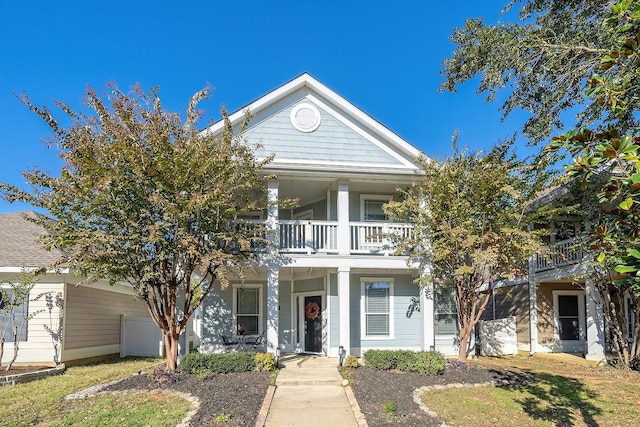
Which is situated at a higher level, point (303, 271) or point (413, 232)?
Result: point (413, 232)

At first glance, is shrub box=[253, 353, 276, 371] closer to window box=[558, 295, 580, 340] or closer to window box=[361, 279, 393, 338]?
window box=[361, 279, 393, 338]

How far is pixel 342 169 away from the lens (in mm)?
13883

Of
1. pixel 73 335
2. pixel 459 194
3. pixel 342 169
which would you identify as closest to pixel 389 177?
pixel 342 169

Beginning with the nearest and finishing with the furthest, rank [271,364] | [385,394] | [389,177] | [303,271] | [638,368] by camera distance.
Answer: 1. [385,394]
2. [271,364]
3. [638,368]
4. [389,177]
5. [303,271]

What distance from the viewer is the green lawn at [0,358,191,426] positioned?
308 inches

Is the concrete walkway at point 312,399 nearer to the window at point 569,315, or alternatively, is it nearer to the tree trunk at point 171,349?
the tree trunk at point 171,349

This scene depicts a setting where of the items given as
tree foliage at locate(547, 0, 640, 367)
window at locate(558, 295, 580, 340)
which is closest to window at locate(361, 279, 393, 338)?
window at locate(558, 295, 580, 340)

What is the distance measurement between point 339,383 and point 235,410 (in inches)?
127

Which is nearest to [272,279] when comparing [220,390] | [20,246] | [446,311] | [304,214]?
[220,390]

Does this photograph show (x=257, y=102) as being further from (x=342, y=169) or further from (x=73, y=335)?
(x=73, y=335)

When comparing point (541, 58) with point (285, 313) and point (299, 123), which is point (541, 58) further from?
point (285, 313)

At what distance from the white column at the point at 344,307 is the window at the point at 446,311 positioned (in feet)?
11.7

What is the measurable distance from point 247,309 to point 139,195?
6.17 m

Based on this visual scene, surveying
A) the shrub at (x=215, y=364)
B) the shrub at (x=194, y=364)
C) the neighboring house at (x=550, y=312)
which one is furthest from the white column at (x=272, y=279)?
the neighboring house at (x=550, y=312)
